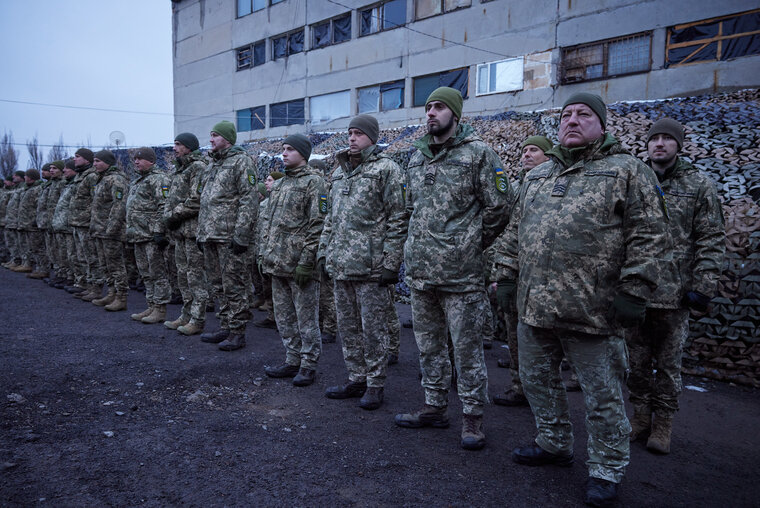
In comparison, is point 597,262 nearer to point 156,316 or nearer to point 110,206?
point 156,316

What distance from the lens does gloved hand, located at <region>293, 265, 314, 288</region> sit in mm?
4453

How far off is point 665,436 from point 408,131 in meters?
13.0

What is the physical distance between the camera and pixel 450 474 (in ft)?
9.78

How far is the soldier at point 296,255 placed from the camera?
4629mm

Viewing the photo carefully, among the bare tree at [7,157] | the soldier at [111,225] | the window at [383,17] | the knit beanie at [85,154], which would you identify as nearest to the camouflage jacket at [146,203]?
the soldier at [111,225]

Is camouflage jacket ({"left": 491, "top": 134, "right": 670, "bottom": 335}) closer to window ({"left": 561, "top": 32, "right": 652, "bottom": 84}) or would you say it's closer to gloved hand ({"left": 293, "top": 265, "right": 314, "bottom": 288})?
gloved hand ({"left": 293, "top": 265, "right": 314, "bottom": 288})

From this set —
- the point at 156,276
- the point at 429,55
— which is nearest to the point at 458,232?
the point at 156,276

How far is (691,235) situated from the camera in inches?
140

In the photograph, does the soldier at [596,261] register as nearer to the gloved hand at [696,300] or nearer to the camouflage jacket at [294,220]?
the gloved hand at [696,300]

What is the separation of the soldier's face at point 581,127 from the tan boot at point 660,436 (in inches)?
83.3

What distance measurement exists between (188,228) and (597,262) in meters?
4.98

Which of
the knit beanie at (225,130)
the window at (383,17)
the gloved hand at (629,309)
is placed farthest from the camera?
the window at (383,17)

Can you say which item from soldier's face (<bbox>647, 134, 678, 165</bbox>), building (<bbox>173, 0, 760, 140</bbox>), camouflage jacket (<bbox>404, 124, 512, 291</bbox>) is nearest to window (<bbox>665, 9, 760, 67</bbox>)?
building (<bbox>173, 0, 760, 140</bbox>)

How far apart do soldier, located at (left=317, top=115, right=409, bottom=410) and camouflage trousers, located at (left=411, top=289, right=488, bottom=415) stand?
506mm
